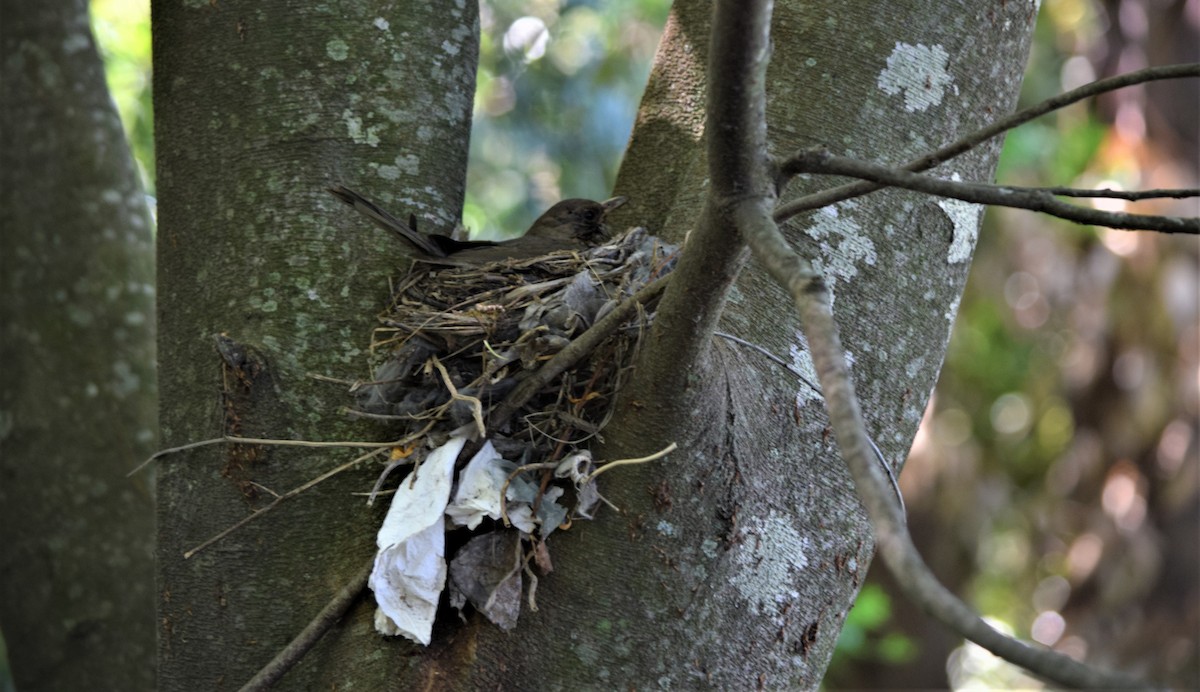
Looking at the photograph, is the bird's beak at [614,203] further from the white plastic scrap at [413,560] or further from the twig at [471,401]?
the white plastic scrap at [413,560]

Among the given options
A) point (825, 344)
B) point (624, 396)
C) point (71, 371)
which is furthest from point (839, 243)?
point (71, 371)

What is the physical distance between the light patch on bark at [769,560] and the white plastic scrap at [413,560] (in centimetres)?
50

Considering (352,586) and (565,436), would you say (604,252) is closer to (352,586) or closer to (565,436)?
(565,436)

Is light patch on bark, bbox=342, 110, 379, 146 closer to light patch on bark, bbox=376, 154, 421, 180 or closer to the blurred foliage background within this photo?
light patch on bark, bbox=376, 154, 421, 180

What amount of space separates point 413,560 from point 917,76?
4.39ft

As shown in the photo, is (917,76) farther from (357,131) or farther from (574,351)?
(357,131)

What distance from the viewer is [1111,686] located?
0.83 metres

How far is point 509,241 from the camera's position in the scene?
3256 mm

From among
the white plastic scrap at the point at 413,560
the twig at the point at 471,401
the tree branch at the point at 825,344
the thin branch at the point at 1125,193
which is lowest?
the white plastic scrap at the point at 413,560

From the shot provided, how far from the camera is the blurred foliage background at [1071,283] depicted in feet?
27.4

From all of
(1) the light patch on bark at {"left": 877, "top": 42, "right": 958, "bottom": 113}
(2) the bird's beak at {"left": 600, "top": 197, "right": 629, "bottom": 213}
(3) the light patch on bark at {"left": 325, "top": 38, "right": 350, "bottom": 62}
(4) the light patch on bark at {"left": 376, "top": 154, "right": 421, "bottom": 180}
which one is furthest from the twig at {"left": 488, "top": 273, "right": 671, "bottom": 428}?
(2) the bird's beak at {"left": 600, "top": 197, "right": 629, "bottom": 213}

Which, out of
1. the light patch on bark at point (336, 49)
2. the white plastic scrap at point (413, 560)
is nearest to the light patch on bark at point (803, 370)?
the white plastic scrap at point (413, 560)

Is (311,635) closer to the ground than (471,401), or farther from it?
closer to the ground

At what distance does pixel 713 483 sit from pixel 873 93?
34.7 inches
